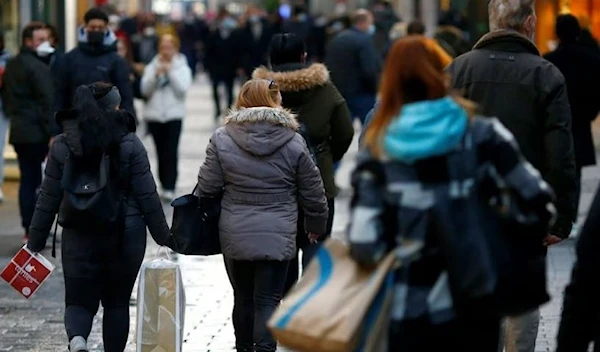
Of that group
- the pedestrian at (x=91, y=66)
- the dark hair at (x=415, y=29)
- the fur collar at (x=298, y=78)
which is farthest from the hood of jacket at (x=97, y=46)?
the dark hair at (x=415, y=29)

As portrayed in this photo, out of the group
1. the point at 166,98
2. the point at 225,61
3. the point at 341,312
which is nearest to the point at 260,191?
the point at 341,312

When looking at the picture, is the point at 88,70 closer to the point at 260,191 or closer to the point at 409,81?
the point at 260,191

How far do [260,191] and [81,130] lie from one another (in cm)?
94

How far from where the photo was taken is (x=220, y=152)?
8.08 m

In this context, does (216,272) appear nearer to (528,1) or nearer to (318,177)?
(318,177)

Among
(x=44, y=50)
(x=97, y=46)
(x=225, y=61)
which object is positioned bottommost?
(x=225, y=61)

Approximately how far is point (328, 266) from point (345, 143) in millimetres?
4193

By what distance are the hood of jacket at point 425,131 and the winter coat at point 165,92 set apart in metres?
10.5

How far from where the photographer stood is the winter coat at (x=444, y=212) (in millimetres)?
5148

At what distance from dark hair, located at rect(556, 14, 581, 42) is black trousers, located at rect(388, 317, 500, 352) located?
7.29m

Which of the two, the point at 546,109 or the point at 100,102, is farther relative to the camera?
the point at 100,102

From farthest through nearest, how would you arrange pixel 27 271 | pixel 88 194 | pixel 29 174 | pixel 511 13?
pixel 29 174, pixel 27 271, pixel 88 194, pixel 511 13

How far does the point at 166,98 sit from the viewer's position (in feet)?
51.4

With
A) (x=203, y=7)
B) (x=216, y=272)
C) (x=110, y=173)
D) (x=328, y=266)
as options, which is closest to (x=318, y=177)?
(x=110, y=173)
